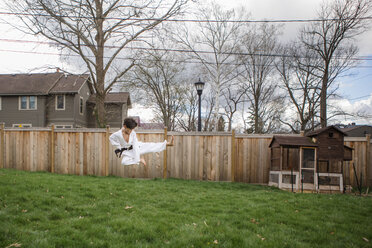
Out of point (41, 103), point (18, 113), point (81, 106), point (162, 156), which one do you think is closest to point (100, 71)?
point (162, 156)

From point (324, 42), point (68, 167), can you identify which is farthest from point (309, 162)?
point (324, 42)

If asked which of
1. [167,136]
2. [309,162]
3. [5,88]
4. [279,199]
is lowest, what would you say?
[279,199]

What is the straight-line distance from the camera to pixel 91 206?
5262mm

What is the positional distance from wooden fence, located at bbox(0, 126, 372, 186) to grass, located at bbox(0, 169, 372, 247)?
2477mm

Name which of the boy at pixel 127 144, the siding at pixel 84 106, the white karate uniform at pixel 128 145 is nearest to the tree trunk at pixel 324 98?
the boy at pixel 127 144

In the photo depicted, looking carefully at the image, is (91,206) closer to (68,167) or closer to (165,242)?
(165,242)

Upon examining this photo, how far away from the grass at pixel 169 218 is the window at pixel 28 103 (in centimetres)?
2111

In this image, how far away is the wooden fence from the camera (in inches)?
370

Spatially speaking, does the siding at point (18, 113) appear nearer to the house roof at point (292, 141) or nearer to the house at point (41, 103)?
the house at point (41, 103)

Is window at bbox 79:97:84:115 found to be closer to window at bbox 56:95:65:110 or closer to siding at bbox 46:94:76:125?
siding at bbox 46:94:76:125

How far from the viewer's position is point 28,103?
82.1ft

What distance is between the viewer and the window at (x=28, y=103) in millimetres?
24984

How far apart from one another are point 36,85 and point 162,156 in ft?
70.6

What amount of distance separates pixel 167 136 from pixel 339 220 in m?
6.13
